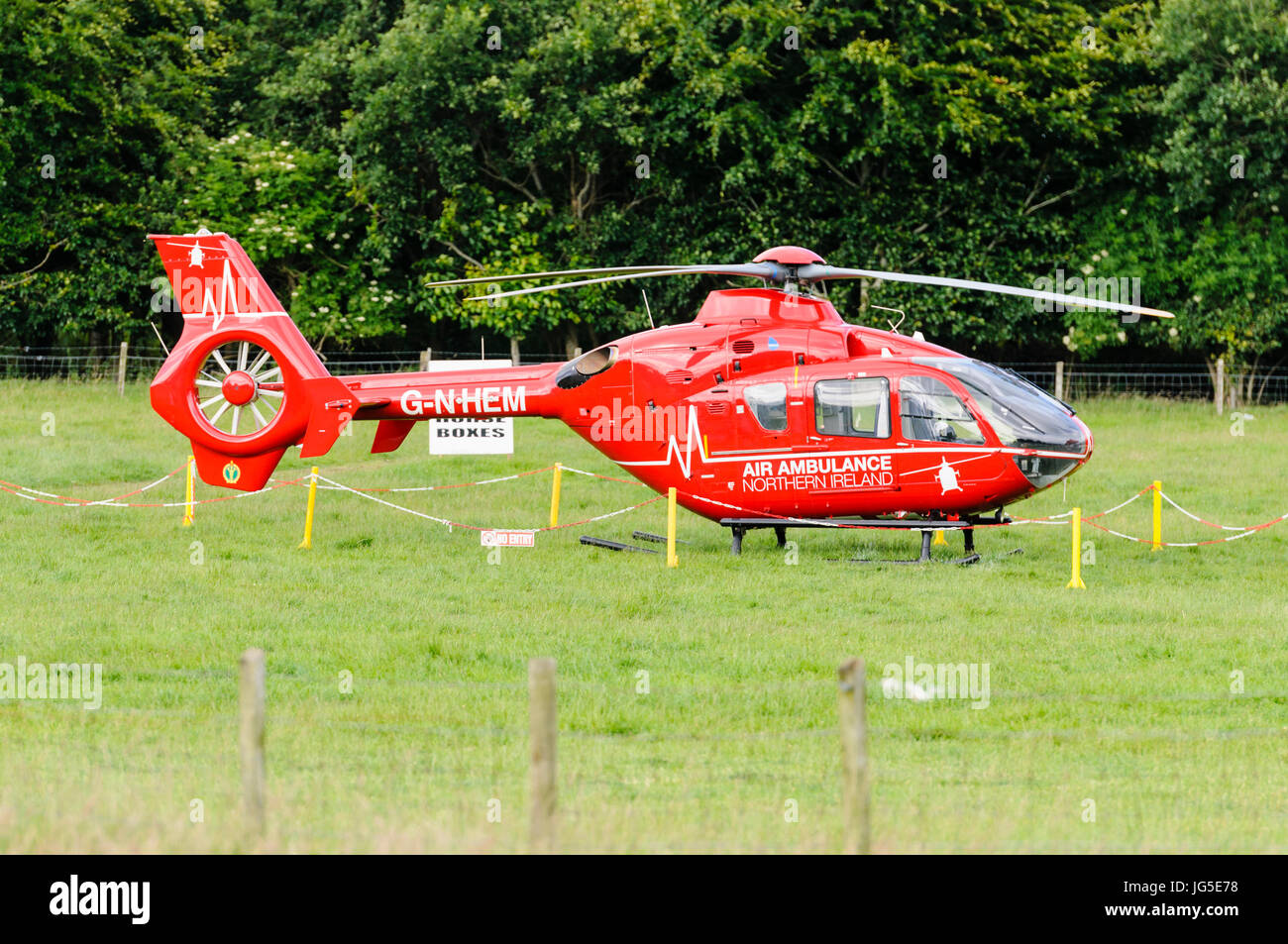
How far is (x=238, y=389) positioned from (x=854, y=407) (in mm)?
7975

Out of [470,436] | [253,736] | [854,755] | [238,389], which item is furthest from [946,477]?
[253,736]

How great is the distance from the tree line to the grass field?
1789 centimetres

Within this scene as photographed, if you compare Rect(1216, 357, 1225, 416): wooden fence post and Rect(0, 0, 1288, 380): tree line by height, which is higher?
Rect(0, 0, 1288, 380): tree line

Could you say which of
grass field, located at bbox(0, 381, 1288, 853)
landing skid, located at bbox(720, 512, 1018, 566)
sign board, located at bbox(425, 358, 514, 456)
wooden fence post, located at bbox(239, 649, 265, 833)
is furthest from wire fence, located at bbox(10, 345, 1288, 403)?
wooden fence post, located at bbox(239, 649, 265, 833)

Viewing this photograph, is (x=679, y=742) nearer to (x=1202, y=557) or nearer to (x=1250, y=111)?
(x=1202, y=557)

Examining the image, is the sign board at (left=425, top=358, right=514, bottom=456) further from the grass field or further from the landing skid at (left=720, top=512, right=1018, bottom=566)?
the landing skid at (left=720, top=512, right=1018, bottom=566)

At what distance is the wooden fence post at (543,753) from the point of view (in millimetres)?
7328

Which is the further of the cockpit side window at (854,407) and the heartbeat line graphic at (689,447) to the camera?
the heartbeat line graphic at (689,447)

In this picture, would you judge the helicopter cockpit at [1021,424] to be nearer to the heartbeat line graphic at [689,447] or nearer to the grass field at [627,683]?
the grass field at [627,683]

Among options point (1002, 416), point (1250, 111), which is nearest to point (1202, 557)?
point (1002, 416)

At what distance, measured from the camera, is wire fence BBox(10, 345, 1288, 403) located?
41.1 meters

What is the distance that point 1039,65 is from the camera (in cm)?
4078

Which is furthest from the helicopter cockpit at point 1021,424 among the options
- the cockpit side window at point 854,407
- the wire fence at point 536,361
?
the wire fence at point 536,361

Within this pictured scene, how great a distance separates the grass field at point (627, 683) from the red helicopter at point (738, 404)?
0.98 m
